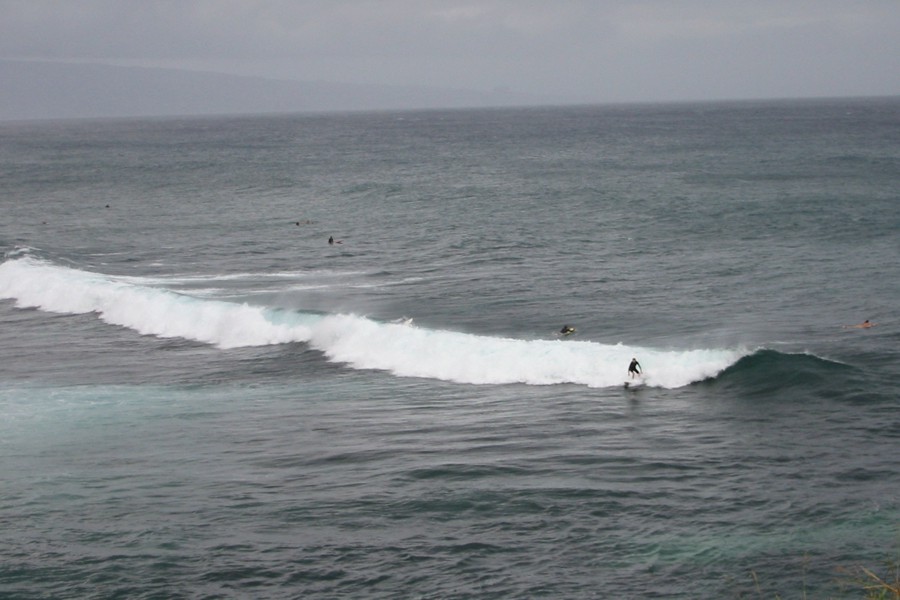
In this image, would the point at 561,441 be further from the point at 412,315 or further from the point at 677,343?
the point at 412,315

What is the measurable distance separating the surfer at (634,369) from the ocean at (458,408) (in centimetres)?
70

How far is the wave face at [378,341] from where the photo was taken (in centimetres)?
4109

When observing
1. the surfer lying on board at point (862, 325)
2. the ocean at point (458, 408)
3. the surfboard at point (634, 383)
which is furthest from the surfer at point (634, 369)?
the surfer lying on board at point (862, 325)

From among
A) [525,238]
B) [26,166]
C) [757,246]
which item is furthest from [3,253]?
[26,166]

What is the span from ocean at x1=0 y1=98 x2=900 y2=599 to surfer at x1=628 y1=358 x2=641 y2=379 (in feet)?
2.31

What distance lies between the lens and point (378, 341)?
A: 46.2 meters

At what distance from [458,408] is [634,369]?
21.1ft

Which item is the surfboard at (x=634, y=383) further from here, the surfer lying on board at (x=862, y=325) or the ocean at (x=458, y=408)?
the surfer lying on board at (x=862, y=325)

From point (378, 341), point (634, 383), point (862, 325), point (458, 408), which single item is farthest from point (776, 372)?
point (378, 341)

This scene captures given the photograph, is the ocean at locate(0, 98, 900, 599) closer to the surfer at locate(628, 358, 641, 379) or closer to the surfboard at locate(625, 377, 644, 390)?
the surfboard at locate(625, 377, 644, 390)

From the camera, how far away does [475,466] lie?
30.8 meters

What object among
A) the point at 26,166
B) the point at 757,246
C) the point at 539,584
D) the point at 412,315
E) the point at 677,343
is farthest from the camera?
the point at 26,166

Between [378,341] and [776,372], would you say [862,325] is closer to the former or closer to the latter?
[776,372]

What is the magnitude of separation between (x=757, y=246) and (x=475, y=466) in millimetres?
41675
